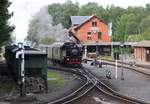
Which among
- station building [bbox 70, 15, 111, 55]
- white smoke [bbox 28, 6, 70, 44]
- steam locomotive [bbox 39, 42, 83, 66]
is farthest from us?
station building [bbox 70, 15, 111, 55]

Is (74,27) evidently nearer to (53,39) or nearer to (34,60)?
(53,39)

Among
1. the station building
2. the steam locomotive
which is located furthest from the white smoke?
the steam locomotive

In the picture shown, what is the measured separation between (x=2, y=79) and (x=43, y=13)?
317ft

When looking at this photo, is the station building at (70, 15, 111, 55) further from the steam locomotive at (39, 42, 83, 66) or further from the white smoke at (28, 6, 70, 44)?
the steam locomotive at (39, 42, 83, 66)

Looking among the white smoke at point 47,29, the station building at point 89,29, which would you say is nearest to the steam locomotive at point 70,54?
the white smoke at point 47,29

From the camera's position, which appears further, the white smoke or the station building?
the station building

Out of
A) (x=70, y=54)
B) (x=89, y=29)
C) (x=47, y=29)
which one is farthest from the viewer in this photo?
(x=47, y=29)

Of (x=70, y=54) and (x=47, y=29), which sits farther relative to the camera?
(x=47, y=29)

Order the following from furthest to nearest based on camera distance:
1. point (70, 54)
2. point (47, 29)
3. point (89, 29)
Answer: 1. point (47, 29)
2. point (89, 29)
3. point (70, 54)

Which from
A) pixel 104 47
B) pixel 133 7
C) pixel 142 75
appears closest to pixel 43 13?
pixel 104 47

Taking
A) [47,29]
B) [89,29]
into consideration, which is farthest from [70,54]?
[47,29]

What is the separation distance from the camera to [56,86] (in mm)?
30969

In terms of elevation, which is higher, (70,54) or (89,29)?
(89,29)

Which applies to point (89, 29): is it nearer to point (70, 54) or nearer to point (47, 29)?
point (47, 29)
